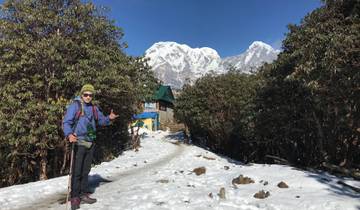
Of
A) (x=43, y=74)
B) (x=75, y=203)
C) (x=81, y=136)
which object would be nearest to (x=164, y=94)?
(x=43, y=74)

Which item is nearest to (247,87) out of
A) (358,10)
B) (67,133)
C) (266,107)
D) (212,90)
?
(212,90)

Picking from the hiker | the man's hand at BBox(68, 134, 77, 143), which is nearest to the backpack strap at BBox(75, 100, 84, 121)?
the hiker

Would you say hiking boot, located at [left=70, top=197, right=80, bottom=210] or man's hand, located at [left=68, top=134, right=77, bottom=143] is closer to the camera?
hiking boot, located at [left=70, top=197, right=80, bottom=210]

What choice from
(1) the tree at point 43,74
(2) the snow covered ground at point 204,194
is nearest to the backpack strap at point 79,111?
(2) the snow covered ground at point 204,194

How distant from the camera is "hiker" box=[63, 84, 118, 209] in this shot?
22.4ft

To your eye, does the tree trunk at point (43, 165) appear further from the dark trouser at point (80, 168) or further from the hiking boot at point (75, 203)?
the hiking boot at point (75, 203)

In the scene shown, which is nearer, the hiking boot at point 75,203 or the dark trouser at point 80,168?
the hiking boot at point 75,203

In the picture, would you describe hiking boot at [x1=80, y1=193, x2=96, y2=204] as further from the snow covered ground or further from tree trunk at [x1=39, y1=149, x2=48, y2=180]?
tree trunk at [x1=39, y1=149, x2=48, y2=180]

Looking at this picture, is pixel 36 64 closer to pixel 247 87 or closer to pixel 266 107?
pixel 266 107

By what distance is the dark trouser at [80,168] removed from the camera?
6.89 m

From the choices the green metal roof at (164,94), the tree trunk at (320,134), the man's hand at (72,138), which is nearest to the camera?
the man's hand at (72,138)

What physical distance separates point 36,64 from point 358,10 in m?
12.6

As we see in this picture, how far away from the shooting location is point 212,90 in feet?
93.7

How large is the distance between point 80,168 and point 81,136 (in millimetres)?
682
